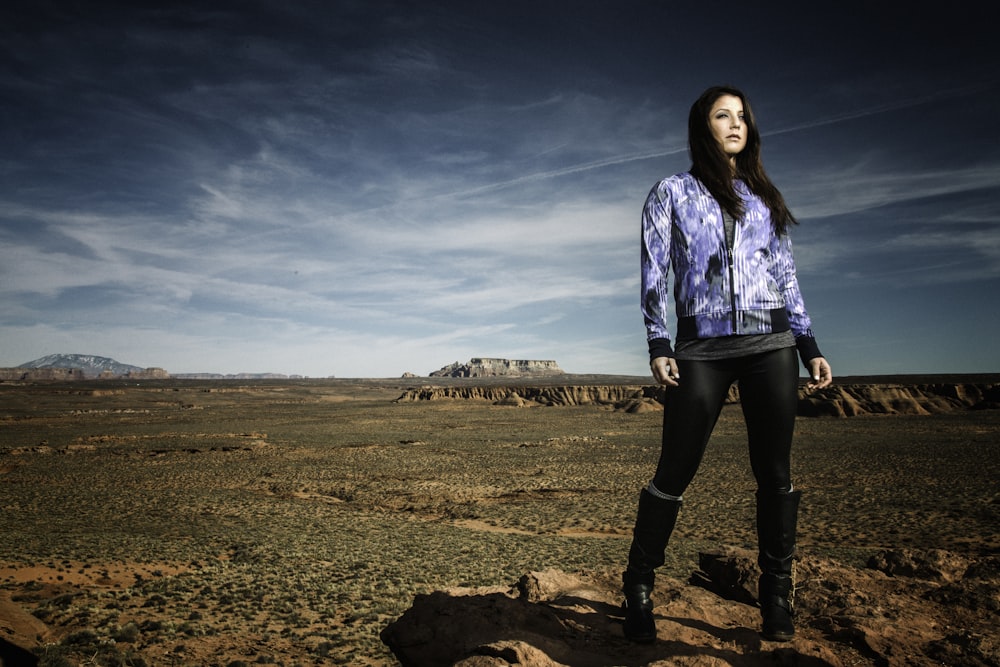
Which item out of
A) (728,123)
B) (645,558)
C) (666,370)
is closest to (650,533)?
(645,558)

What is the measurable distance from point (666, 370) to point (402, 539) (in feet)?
34.5

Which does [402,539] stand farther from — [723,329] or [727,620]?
[723,329]

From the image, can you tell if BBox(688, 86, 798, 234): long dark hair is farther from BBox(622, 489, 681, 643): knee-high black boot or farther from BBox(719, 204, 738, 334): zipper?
BBox(622, 489, 681, 643): knee-high black boot

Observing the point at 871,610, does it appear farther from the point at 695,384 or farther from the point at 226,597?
the point at 226,597

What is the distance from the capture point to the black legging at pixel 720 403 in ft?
7.77

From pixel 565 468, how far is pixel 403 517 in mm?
11466

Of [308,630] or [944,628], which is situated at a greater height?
[944,628]

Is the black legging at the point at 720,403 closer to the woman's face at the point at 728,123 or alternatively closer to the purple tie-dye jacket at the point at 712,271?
the purple tie-dye jacket at the point at 712,271

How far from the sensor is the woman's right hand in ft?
7.75

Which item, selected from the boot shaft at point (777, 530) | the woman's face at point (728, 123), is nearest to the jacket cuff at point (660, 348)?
the boot shaft at point (777, 530)

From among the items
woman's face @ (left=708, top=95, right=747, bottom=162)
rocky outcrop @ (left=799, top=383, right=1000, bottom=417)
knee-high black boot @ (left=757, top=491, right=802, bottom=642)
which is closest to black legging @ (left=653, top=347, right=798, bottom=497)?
knee-high black boot @ (left=757, top=491, right=802, bottom=642)

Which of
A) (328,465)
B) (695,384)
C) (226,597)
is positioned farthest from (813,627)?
(328,465)

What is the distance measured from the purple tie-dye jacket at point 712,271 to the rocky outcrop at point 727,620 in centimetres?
138

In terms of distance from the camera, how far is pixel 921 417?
4825 cm
